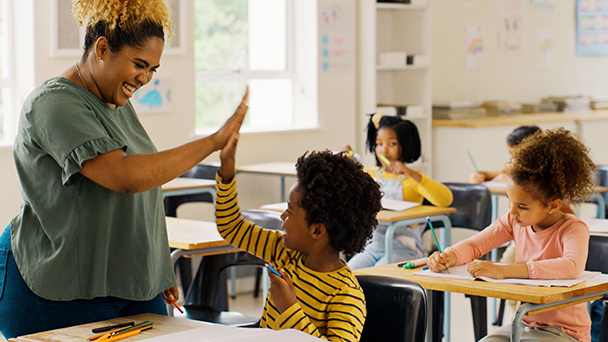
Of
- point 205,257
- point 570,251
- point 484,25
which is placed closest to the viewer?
point 570,251

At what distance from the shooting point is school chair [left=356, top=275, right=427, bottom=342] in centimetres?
190

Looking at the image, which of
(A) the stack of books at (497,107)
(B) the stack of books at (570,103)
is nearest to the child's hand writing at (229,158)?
(A) the stack of books at (497,107)

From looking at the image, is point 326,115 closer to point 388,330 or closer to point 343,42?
point 343,42

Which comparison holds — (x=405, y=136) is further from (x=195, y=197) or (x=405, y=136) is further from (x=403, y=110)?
(x=403, y=110)

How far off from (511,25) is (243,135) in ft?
9.02

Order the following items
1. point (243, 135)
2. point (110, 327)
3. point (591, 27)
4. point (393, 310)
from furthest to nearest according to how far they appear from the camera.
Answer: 1. point (591, 27)
2. point (243, 135)
3. point (393, 310)
4. point (110, 327)

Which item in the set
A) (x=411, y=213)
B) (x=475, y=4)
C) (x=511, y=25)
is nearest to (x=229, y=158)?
(x=411, y=213)

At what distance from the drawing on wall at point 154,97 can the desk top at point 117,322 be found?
338 cm

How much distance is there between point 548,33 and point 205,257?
16.8 feet

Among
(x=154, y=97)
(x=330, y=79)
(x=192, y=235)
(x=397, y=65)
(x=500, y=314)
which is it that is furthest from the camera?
(x=397, y=65)

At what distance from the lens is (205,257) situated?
3.07m

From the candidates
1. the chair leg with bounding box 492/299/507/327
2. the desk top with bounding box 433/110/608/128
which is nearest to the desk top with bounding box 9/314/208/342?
the chair leg with bounding box 492/299/507/327

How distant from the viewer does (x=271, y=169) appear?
16.6ft

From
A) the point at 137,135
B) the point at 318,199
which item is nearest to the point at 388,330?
the point at 318,199
